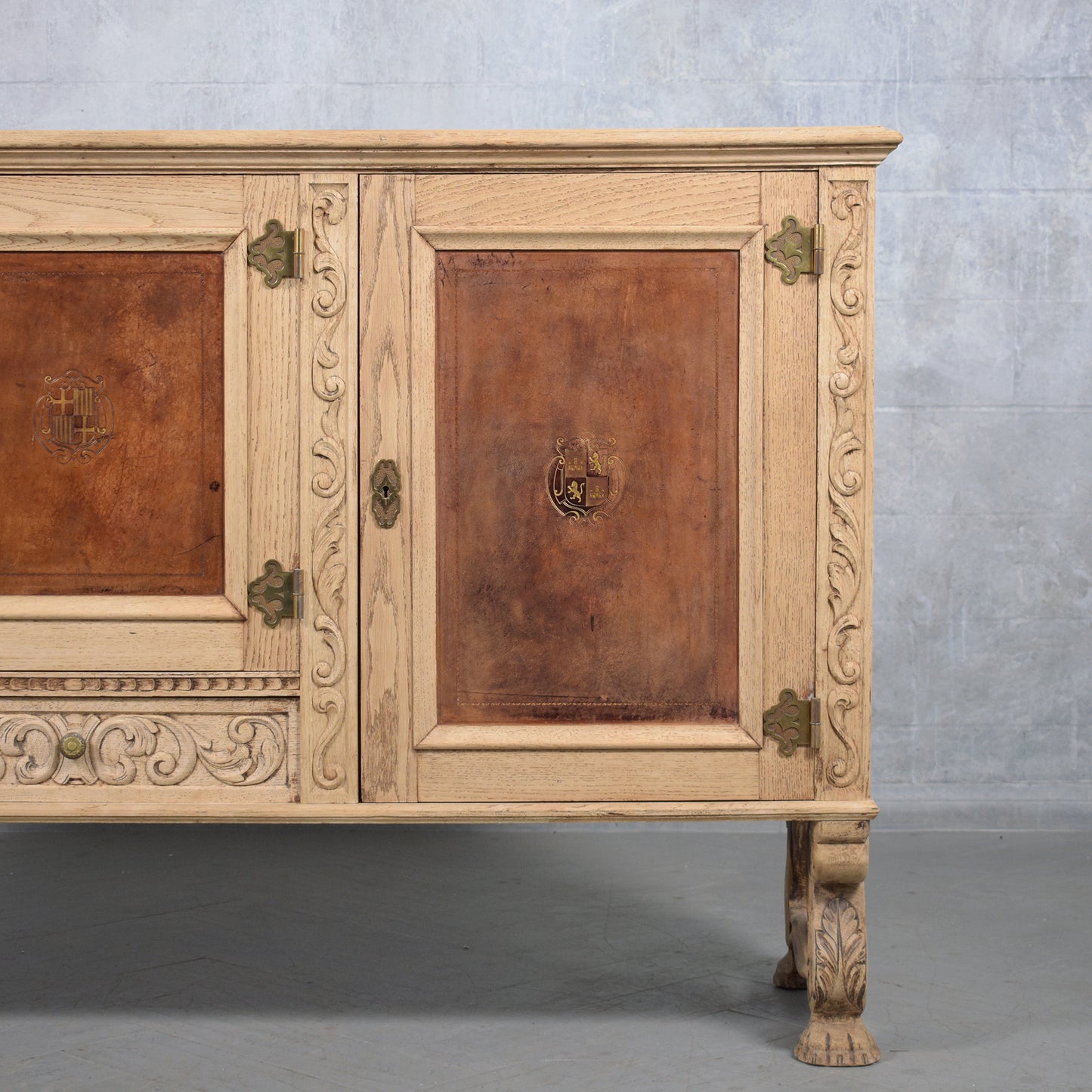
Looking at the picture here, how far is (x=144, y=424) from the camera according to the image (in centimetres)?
253

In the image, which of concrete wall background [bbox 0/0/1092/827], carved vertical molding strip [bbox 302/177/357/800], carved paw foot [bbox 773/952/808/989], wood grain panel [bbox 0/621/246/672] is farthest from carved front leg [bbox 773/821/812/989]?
concrete wall background [bbox 0/0/1092/827]

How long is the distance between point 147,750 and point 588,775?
2.81ft

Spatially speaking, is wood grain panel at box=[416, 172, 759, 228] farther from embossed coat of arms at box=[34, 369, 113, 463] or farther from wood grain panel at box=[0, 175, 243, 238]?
embossed coat of arms at box=[34, 369, 113, 463]

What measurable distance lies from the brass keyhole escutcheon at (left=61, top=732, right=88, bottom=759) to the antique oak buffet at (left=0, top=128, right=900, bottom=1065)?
0.02 metres

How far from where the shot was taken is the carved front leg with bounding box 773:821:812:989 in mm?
2926

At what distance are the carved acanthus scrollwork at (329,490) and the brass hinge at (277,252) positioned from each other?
3cm

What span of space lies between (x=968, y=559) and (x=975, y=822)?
909 mm

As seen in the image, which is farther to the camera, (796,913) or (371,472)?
(796,913)

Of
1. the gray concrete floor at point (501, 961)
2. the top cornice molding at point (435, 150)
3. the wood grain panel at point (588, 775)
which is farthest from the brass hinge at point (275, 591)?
the gray concrete floor at point (501, 961)

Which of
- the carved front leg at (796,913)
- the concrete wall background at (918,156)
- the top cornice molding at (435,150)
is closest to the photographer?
the top cornice molding at (435,150)

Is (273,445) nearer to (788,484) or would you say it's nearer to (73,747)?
(73,747)

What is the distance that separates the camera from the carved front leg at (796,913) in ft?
9.60

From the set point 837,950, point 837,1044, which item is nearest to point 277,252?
point 837,950

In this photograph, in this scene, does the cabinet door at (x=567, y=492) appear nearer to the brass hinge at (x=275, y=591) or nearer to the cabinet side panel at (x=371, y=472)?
the cabinet side panel at (x=371, y=472)
